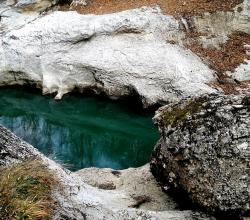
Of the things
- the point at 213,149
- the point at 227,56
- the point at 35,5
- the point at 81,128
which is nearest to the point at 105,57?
the point at 81,128

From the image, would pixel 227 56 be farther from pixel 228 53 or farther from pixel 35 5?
pixel 35 5

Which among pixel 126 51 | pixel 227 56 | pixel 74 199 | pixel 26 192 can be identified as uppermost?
pixel 26 192

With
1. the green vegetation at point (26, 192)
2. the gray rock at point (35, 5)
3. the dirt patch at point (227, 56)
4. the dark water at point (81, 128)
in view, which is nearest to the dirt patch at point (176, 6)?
the dirt patch at point (227, 56)

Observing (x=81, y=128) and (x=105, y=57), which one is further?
(x=105, y=57)

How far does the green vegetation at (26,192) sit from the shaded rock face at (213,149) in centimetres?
262

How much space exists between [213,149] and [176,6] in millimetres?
12856

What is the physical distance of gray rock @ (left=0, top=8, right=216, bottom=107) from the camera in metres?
18.8

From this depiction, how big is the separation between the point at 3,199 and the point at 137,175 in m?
5.47

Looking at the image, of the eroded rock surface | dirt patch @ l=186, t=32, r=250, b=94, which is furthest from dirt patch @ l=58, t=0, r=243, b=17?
the eroded rock surface

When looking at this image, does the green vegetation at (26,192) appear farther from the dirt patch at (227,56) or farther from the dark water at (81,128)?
the dirt patch at (227,56)

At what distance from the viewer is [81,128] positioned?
18.9 metres

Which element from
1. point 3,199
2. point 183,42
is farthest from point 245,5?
point 3,199

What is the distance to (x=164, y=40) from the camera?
65.4ft

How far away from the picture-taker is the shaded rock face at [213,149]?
881 centimetres
